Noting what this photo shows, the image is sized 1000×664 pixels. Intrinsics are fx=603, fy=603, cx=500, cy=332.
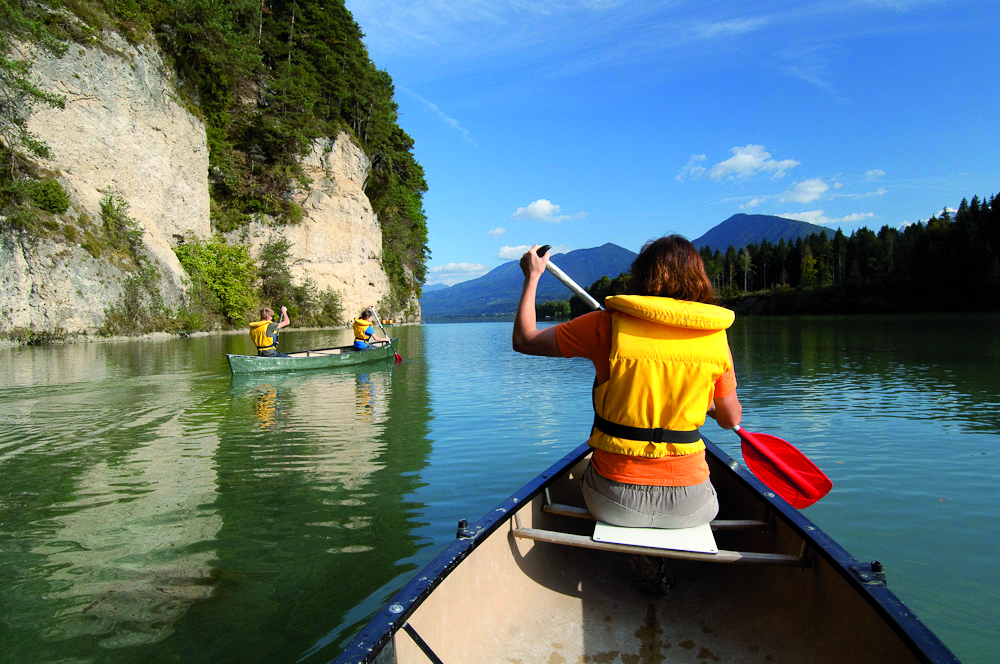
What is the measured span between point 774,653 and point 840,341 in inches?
991

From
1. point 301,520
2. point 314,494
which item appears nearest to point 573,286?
point 301,520

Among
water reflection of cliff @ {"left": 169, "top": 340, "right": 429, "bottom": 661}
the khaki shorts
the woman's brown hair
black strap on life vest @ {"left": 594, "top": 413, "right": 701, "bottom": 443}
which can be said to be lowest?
water reflection of cliff @ {"left": 169, "top": 340, "right": 429, "bottom": 661}

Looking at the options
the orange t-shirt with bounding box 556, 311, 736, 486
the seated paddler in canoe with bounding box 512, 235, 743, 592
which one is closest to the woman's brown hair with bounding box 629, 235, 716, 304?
the seated paddler in canoe with bounding box 512, 235, 743, 592

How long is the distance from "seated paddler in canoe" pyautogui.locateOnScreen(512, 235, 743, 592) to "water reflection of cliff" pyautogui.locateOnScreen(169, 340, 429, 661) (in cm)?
186

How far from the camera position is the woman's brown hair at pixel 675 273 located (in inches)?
106

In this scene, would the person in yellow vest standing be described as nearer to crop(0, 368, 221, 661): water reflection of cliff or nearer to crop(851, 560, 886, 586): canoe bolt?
crop(0, 368, 221, 661): water reflection of cliff

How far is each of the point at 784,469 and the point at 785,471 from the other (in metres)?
0.01

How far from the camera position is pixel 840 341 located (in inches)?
962

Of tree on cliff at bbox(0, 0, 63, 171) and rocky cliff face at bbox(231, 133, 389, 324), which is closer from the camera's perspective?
tree on cliff at bbox(0, 0, 63, 171)

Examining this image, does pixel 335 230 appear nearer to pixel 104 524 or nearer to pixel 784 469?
pixel 104 524

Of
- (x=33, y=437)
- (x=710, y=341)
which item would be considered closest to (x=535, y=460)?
(x=710, y=341)

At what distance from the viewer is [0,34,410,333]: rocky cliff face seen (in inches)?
939

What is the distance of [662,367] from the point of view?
2.62m

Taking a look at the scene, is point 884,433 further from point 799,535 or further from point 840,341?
point 840,341
